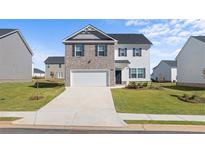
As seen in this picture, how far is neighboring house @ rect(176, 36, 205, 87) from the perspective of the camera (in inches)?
1259

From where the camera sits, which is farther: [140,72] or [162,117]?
[140,72]

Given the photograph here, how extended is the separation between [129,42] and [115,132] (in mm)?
29027

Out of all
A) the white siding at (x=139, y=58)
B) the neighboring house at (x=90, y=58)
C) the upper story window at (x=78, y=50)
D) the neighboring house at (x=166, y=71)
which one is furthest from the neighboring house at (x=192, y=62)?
the neighboring house at (x=166, y=71)

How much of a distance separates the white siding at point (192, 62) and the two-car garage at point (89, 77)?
11460mm

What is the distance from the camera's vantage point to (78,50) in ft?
97.4

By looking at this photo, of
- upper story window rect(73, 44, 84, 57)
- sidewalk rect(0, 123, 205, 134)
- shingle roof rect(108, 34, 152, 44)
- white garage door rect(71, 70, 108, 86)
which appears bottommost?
sidewalk rect(0, 123, 205, 134)

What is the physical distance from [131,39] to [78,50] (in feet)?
38.0

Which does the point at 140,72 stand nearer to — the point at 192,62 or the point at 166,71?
the point at 192,62

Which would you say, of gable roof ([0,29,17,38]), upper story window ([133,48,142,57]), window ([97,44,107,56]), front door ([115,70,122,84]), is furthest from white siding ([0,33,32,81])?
upper story window ([133,48,142,57])

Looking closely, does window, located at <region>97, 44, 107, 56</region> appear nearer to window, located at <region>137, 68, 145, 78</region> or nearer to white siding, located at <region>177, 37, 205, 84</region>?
window, located at <region>137, 68, 145, 78</region>

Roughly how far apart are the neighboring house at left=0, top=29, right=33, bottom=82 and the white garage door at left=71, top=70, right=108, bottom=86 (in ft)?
36.1

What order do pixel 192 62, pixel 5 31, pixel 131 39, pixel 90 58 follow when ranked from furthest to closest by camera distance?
pixel 131 39 < pixel 5 31 < pixel 192 62 < pixel 90 58

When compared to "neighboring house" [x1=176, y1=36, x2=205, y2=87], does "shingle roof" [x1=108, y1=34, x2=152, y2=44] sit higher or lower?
higher

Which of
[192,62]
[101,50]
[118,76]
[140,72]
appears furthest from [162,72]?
[101,50]
